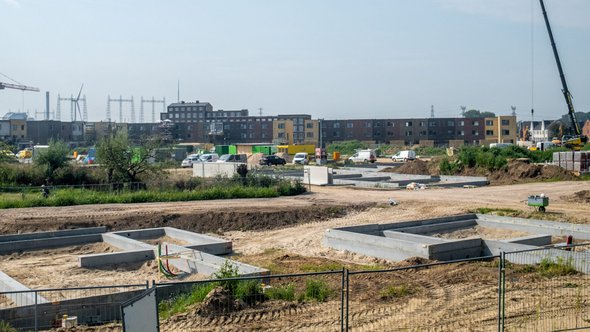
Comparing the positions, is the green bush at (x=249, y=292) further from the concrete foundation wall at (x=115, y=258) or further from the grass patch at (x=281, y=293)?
the concrete foundation wall at (x=115, y=258)

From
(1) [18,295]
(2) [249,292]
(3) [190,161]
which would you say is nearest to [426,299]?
(2) [249,292]

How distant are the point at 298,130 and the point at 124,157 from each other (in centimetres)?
8827

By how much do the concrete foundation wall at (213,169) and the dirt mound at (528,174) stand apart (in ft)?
53.3

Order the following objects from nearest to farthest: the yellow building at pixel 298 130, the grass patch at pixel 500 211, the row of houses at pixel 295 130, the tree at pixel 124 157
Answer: the grass patch at pixel 500 211, the tree at pixel 124 157, the row of houses at pixel 295 130, the yellow building at pixel 298 130

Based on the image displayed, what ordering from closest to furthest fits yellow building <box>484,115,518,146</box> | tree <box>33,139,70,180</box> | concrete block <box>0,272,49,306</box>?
concrete block <box>0,272,49,306</box>
tree <box>33,139,70,180</box>
yellow building <box>484,115,518,146</box>

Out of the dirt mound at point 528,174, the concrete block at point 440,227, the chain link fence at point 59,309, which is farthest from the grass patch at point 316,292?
the dirt mound at point 528,174

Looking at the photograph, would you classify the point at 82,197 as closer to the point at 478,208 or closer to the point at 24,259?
the point at 24,259

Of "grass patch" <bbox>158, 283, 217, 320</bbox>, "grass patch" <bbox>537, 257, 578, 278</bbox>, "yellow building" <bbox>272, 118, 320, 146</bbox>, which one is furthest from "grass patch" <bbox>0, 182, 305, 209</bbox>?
"yellow building" <bbox>272, 118, 320, 146</bbox>

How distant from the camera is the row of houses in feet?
380

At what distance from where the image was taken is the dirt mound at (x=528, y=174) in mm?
45062

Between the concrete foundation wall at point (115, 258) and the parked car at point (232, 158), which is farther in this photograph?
the parked car at point (232, 158)

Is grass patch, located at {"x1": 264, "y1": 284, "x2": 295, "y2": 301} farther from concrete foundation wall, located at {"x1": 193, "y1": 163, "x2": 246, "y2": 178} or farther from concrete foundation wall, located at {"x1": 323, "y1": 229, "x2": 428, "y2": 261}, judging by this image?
concrete foundation wall, located at {"x1": 193, "y1": 163, "x2": 246, "y2": 178}

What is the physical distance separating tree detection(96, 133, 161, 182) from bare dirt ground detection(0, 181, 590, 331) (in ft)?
23.3

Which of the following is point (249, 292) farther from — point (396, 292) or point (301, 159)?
point (301, 159)
